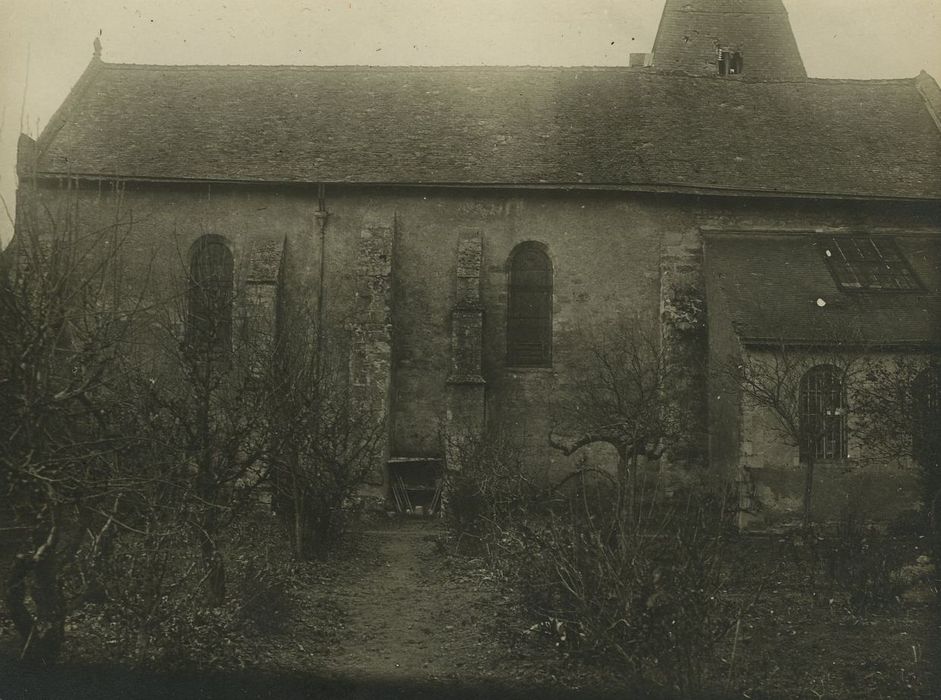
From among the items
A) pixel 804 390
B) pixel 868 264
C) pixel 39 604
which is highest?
pixel 868 264

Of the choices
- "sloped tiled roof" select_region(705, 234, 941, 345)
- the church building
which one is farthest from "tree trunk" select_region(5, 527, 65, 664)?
"sloped tiled roof" select_region(705, 234, 941, 345)

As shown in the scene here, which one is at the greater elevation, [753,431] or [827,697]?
[753,431]

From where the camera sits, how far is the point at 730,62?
76.8 ft

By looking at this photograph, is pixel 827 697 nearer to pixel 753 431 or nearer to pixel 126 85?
pixel 753 431

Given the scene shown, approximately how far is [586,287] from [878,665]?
10.9 meters

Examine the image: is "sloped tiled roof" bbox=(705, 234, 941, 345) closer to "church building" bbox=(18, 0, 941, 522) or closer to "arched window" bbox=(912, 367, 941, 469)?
"church building" bbox=(18, 0, 941, 522)

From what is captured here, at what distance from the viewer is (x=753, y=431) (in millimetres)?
14609

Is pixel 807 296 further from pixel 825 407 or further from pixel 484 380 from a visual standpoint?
pixel 484 380

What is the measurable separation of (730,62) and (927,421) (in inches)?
611

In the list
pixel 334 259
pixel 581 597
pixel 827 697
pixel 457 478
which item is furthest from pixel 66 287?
pixel 334 259

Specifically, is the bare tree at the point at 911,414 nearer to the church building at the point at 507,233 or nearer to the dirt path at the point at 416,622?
the church building at the point at 507,233

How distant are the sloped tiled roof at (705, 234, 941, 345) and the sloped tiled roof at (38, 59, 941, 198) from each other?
1.29m


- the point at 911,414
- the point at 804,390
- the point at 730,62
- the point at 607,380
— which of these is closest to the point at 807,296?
the point at 804,390

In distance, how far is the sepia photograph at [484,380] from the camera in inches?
279
